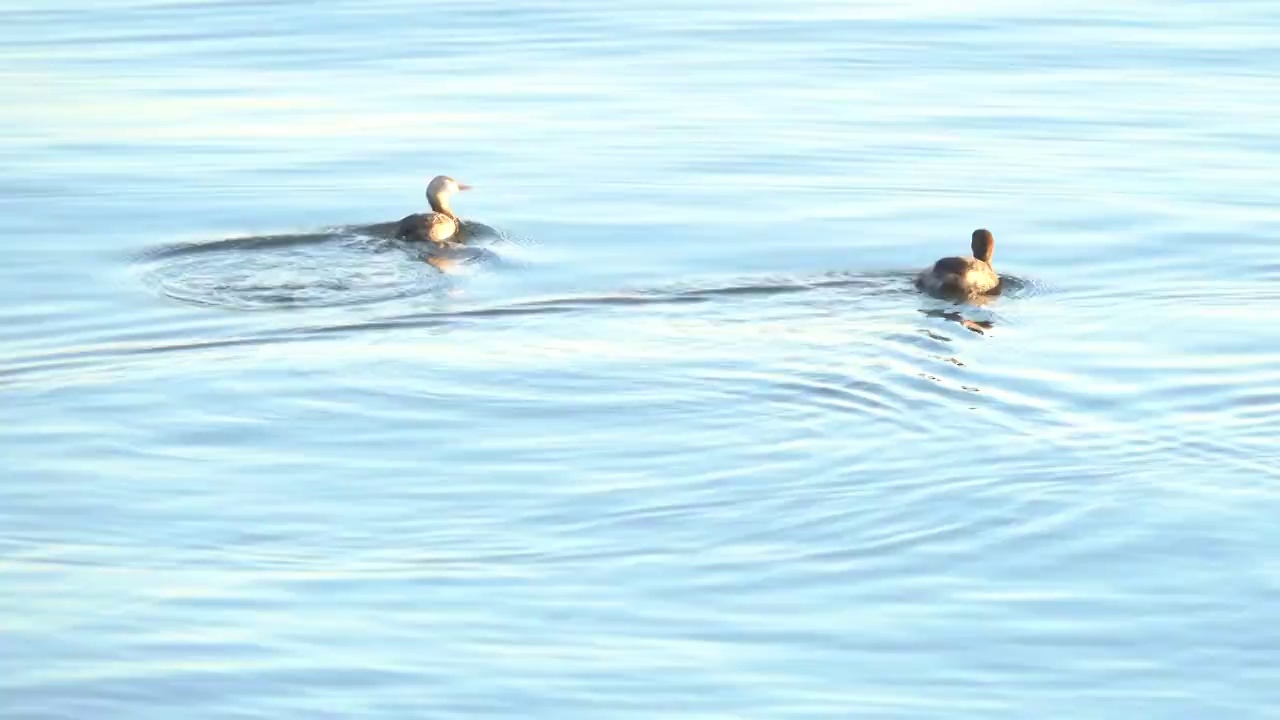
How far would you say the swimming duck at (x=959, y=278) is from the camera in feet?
54.0

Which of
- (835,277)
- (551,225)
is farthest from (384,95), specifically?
(835,277)

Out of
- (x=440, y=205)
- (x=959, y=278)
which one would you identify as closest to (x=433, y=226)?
(x=440, y=205)

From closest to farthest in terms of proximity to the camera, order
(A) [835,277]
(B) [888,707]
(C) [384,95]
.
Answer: (B) [888,707] < (A) [835,277] < (C) [384,95]

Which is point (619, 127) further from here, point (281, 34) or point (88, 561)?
point (88, 561)

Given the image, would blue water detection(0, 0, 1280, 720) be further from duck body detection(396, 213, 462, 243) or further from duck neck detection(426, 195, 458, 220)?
duck neck detection(426, 195, 458, 220)

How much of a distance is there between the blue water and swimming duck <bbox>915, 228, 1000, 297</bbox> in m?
0.15

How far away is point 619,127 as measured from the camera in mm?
23000

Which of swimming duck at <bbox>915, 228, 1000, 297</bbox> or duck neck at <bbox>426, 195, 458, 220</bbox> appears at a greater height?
duck neck at <bbox>426, 195, 458, 220</bbox>

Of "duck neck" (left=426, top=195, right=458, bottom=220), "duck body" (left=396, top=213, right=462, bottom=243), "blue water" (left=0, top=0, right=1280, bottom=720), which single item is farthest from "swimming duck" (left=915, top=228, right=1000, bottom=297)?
"duck neck" (left=426, top=195, right=458, bottom=220)

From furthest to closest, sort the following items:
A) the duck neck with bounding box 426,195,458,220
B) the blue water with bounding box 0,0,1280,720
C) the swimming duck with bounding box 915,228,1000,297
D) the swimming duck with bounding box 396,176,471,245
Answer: the duck neck with bounding box 426,195,458,220 → the swimming duck with bounding box 396,176,471,245 → the swimming duck with bounding box 915,228,1000,297 → the blue water with bounding box 0,0,1280,720

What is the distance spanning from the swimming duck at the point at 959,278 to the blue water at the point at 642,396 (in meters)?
0.15

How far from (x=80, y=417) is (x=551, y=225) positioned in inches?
238

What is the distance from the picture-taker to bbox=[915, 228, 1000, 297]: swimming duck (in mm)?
16469

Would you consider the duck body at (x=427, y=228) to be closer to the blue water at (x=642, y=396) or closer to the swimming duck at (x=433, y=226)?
the swimming duck at (x=433, y=226)
